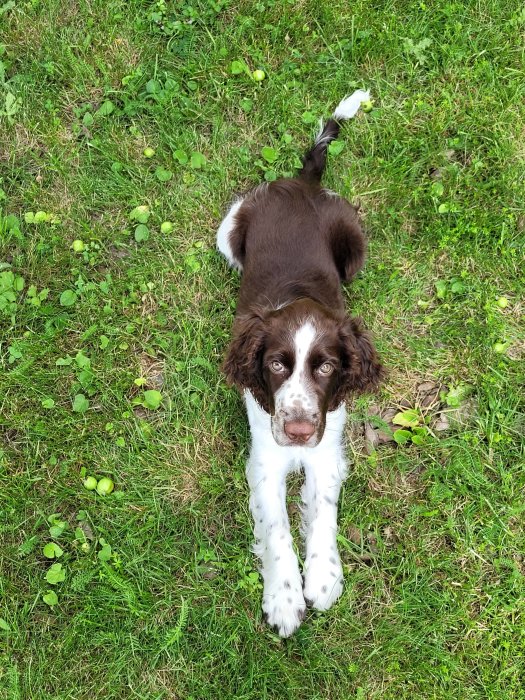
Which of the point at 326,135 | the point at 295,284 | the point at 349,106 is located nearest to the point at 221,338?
the point at 295,284

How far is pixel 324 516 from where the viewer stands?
3.37m

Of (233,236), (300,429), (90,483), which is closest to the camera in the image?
(300,429)

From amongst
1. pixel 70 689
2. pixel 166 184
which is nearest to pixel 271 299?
Result: pixel 166 184

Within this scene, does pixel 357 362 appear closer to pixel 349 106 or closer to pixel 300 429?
pixel 300 429

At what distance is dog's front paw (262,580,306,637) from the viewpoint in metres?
3.22

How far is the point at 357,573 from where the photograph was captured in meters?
3.39

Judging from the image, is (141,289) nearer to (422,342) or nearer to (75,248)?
(75,248)

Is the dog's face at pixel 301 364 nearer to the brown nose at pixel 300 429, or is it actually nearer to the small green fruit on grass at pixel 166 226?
the brown nose at pixel 300 429

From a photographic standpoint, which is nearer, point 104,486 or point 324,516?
point 324,516

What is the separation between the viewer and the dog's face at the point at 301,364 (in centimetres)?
282

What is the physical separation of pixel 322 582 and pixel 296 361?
1.23m

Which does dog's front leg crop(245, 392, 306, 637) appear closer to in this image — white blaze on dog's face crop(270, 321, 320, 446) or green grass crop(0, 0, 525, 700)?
green grass crop(0, 0, 525, 700)

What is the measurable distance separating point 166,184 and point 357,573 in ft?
8.68

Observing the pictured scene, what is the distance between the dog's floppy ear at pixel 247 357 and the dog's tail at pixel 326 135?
4.18ft
